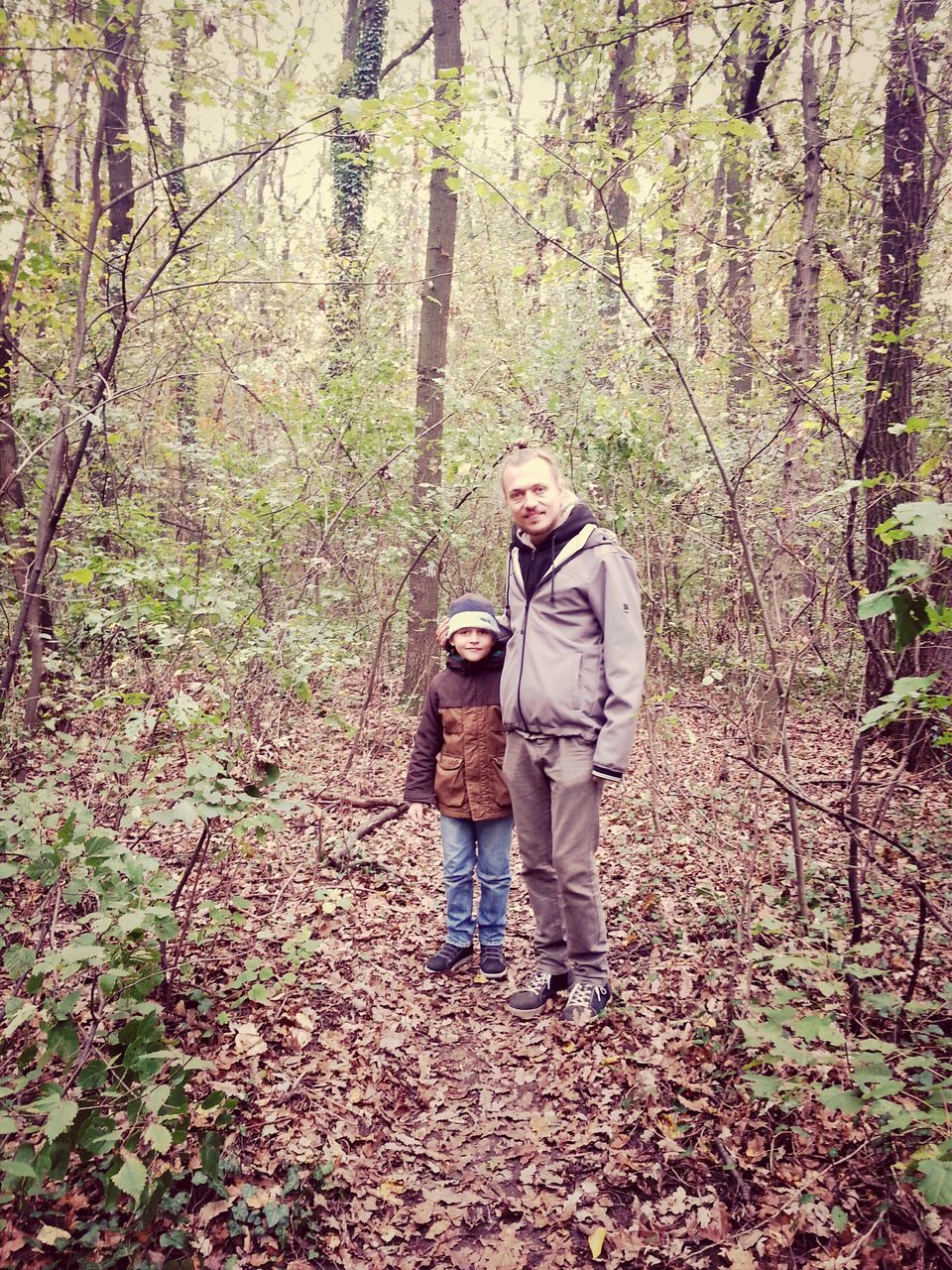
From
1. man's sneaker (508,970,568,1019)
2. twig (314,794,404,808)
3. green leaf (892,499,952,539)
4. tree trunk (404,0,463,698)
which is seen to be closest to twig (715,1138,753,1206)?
man's sneaker (508,970,568,1019)

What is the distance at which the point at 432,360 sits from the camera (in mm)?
8773

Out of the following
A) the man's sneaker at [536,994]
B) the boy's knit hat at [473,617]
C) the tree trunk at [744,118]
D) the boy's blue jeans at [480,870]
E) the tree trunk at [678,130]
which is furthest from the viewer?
the tree trunk at [744,118]

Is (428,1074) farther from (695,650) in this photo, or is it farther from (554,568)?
(695,650)

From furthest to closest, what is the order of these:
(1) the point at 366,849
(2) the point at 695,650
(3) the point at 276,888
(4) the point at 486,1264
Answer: (2) the point at 695,650
(1) the point at 366,849
(3) the point at 276,888
(4) the point at 486,1264

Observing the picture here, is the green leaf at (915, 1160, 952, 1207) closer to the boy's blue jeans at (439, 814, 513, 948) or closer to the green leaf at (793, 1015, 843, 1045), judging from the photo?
the green leaf at (793, 1015, 843, 1045)

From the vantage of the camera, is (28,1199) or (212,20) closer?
(28,1199)

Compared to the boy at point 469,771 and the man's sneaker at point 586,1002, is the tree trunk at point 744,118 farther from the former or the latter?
the man's sneaker at point 586,1002

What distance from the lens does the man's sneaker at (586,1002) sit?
3.55 m

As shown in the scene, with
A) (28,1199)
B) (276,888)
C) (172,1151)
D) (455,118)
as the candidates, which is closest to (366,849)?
(276,888)

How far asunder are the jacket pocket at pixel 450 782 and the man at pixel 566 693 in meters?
0.37

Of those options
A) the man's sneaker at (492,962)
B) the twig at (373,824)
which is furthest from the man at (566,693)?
the twig at (373,824)

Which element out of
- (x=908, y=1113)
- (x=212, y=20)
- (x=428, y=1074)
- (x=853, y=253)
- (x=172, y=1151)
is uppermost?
(x=212, y=20)

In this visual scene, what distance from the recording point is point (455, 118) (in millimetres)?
4891

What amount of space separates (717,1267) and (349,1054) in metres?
1.75
